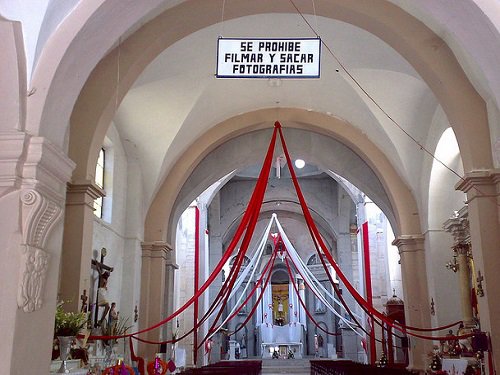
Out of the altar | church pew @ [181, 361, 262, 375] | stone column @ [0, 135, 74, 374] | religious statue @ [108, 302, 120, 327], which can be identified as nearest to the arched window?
religious statue @ [108, 302, 120, 327]

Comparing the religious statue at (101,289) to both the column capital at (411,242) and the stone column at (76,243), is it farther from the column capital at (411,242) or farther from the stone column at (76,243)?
the column capital at (411,242)

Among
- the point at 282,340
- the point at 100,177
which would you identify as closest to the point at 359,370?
the point at 100,177

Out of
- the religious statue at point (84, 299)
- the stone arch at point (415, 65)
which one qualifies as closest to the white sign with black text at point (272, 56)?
the stone arch at point (415, 65)

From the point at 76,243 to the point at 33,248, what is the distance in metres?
3.47

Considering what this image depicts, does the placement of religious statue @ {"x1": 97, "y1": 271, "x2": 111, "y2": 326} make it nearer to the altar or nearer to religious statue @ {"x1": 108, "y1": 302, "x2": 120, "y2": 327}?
religious statue @ {"x1": 108, "y1": 302, "x2": 120, "y2": 327}

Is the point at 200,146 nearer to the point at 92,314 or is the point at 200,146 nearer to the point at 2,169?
the point at 92,314

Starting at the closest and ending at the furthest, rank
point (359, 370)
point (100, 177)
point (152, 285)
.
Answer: point (359, 370) → point (100, 177) → point (152, 285)

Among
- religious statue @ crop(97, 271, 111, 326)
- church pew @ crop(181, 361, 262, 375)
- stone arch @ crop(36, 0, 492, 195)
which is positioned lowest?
church pew @ crop(181, 361, 262, 375)

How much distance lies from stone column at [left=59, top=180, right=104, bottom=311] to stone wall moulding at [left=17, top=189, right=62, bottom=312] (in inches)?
128

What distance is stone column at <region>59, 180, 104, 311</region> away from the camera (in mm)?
7941

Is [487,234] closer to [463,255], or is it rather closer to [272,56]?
[463,255]

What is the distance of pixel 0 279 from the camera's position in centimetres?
449

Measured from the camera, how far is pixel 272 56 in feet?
19.7

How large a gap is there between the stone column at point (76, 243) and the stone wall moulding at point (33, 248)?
3261 mm
